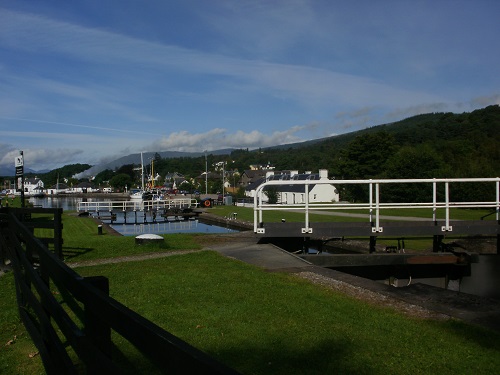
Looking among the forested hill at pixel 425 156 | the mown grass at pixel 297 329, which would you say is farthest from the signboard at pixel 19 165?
the forested hill at pixel 425 156

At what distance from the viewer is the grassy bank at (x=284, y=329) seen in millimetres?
4254

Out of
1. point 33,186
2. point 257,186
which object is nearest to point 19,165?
point 257,186

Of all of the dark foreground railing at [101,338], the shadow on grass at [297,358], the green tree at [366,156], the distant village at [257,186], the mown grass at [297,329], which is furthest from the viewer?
the green tree at [366,156]

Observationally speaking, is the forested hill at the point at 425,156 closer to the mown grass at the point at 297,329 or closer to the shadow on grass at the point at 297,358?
the mown grass at the point at 297,329

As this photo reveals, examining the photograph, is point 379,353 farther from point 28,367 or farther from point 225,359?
point 28,367

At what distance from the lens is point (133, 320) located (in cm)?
192

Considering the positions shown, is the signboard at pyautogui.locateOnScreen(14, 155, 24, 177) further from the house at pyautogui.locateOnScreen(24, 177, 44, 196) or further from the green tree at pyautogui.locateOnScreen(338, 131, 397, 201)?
the house at pyautogui.locateOnScreen(24, 177, 44, 196)

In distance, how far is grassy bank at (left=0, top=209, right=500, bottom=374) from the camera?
4.25m

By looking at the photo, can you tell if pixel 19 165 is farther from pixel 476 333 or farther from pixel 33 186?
pixel 33 186

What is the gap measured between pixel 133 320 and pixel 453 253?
1059cm

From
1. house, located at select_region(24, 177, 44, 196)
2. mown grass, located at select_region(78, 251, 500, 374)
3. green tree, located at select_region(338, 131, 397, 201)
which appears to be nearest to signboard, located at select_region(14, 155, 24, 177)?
mown grass, located at select_region(78, 251, 500, 374)

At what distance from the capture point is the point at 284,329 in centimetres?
523

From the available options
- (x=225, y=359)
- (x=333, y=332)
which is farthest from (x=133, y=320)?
(x=333, y=332)

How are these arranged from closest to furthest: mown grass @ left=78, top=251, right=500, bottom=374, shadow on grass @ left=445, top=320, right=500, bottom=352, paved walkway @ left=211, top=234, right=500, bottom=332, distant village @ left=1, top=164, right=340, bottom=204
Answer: mown grass @ left=78, top=251, right=500, bottom=374
shadow on grass @ left=445, top=320, right=500, bottom=352
paved walkway @ left=211, top=234, right=500, bottom=332
distant village @ left=1, top=164, right=340, bottom=204
